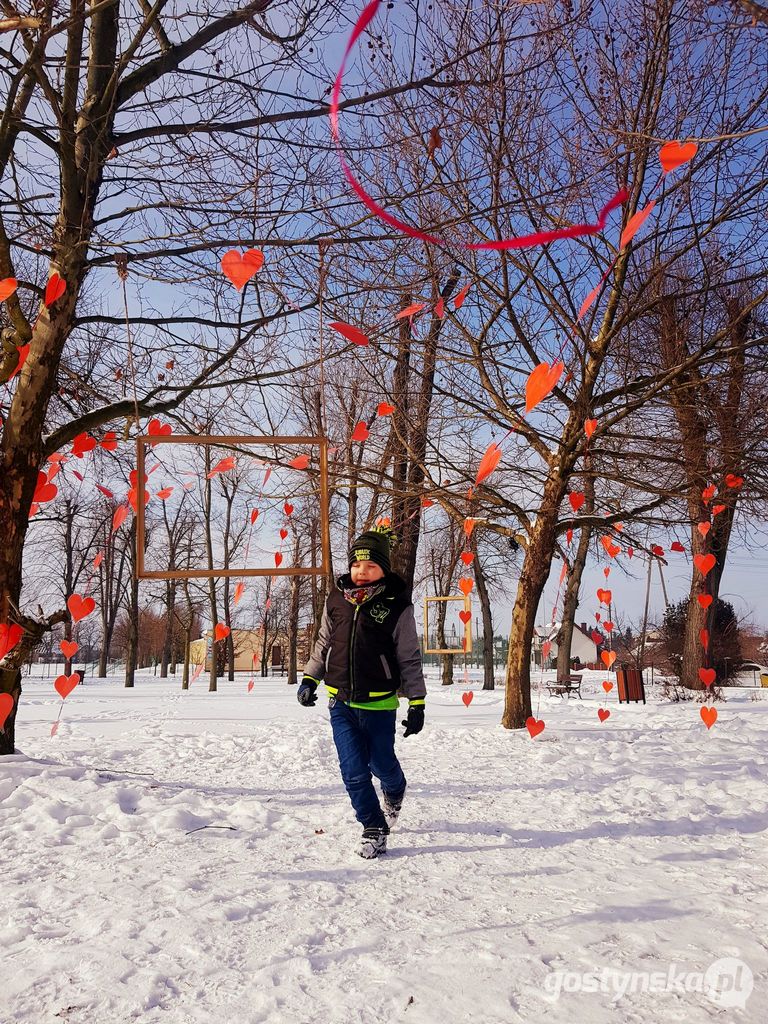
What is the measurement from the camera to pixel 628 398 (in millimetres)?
10148

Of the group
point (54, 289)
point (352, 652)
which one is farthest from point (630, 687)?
point (54, 289)

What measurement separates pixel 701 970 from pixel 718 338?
7.82 m

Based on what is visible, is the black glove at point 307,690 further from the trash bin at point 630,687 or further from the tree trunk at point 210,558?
the trash bin at point 630,687

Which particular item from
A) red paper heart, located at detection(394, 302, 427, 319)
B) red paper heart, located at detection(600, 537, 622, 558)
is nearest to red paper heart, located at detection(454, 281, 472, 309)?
red paper heart, located at detection(394, 302, 427, 319)

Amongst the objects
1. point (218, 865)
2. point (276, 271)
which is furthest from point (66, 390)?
point (218, 865)

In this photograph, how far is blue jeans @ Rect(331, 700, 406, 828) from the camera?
418 cm

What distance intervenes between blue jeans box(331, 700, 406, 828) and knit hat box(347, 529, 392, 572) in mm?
916

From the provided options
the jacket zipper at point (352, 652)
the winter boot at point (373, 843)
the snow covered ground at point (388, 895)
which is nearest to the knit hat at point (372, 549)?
the jacket zipper at point (352, 652)

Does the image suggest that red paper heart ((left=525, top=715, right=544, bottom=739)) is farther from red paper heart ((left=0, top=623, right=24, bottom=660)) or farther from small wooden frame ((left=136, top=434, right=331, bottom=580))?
red paper heart ((left=0, top=623, right=24, bottom=660))

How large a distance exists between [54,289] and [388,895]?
15.5ft

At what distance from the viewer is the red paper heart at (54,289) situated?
17.6ft

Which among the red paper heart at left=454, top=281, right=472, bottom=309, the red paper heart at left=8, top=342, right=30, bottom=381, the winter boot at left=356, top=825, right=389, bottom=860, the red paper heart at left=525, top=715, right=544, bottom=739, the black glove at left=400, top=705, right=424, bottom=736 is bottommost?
the winter boot at left=356, top=825, right=389, bottom=860

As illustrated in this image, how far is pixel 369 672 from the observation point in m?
4.41

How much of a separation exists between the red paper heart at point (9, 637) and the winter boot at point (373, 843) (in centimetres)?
284
